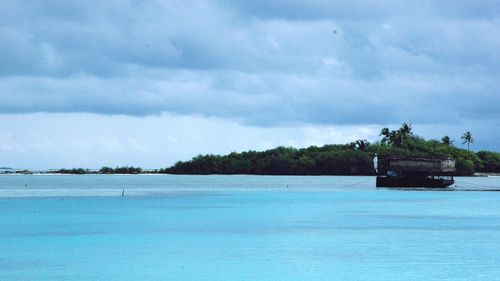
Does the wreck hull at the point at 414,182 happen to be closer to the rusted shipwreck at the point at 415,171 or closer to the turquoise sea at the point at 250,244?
the rusted shipwreck at the point at 415,171

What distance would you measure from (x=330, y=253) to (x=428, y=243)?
23.1 feet

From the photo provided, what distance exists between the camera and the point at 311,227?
172ft

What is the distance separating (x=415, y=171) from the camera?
108938 millimetres

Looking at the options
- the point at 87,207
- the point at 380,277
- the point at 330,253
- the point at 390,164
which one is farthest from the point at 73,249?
the point at 390,164

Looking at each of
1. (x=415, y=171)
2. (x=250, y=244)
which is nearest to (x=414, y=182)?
(x=415, y=171)

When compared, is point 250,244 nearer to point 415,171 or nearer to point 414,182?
point 415,171

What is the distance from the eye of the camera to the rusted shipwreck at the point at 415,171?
107 m

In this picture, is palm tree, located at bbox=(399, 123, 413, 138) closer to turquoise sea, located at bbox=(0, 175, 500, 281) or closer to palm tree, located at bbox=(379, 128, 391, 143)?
palm tree, located at bbox=(379, 128, 391, 143)

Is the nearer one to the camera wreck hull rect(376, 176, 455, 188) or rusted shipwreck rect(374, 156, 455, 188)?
rusted shipwreck rect(374, 156, 455, 188)

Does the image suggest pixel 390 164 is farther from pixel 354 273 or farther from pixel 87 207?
pixel 354 273

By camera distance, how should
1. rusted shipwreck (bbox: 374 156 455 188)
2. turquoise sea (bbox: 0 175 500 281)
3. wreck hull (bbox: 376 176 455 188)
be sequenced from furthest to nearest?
wreck hull (bbox: 376 176 455 188)
rusted shipwreck (bbox: 374 156 455 188)
turquoise sea (bbox: 0 175 500 281)

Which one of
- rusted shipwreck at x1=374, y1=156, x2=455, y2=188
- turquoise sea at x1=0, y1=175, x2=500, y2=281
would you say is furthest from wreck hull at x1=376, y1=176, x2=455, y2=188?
turquoise sea at x1=0, y1=175, x2=500, y2=281

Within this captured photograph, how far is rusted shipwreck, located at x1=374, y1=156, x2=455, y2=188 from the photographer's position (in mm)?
107375

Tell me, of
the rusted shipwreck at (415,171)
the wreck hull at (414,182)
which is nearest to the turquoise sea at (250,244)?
the rusted shipwreck at (415,171)
